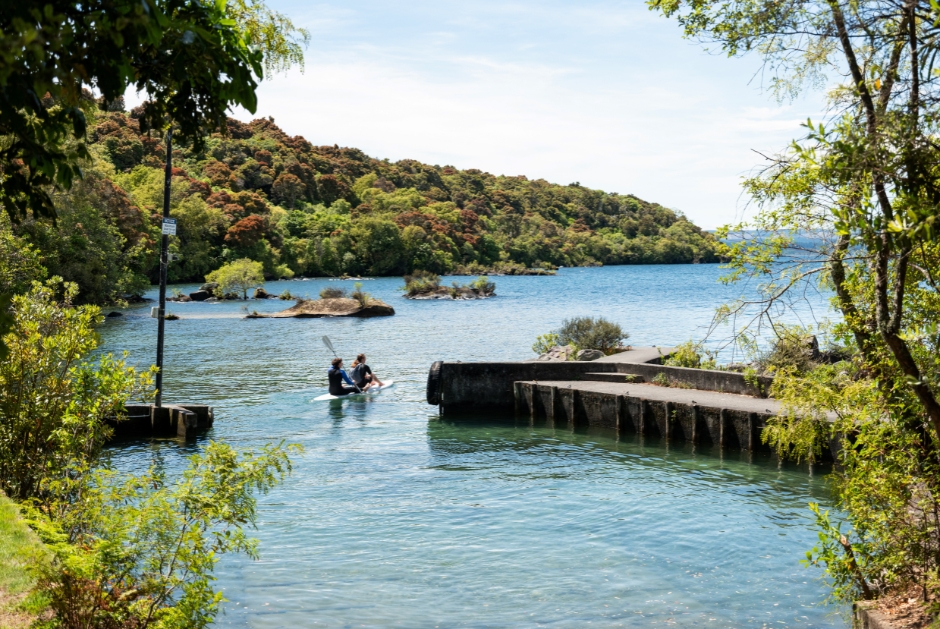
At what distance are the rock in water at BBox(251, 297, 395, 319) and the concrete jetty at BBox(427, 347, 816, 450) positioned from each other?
4009 cm

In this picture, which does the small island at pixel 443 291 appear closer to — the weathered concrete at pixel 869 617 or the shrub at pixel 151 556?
the weathered concrete at pixel 869 617

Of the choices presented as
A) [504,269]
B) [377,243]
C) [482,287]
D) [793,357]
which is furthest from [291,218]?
[793,357]

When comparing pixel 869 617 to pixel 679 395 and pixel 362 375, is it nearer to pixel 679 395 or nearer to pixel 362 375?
pixel 679 395

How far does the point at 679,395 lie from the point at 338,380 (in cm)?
1118

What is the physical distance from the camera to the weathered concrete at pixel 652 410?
1939 cm

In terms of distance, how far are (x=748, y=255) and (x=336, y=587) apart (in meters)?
6.73

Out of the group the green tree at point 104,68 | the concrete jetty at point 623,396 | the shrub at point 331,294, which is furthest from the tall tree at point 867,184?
the shrub at point 331,294

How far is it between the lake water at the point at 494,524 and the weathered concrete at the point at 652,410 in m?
0.48

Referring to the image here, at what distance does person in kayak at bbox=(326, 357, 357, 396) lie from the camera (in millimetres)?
27500

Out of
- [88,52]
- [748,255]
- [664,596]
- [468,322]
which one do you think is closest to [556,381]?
[664,596]

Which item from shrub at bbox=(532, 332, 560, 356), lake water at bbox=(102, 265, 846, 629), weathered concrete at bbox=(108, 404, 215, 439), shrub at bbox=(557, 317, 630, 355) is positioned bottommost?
lake water at bbox=(102, 265, 846, 629)

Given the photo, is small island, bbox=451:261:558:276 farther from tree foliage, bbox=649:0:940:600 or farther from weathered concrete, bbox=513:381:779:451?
tree foliage, bbox=649:0:940:600

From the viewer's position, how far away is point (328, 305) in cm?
6712

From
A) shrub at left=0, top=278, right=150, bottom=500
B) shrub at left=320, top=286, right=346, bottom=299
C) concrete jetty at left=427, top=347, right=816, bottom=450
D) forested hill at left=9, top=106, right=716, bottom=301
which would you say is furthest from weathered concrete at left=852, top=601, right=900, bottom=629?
shrub at left=320, top=286, right=346, bottom=299
